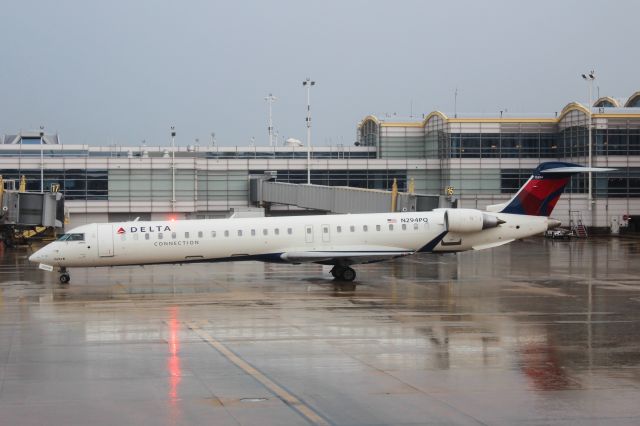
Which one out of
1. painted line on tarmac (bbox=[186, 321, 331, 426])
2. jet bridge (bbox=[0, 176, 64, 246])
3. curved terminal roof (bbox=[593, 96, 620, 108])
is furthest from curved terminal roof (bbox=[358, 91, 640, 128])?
painted line on tarmac (bbox=[186, 321, 331, 426])

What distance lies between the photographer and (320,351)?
19.7 meters

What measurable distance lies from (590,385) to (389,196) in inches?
1635

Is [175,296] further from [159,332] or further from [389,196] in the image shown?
[389,196]

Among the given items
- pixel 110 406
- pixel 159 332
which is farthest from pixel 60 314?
pixel 110 406

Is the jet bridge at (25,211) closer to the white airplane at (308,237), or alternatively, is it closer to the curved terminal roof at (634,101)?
the white airplane at (308,237)

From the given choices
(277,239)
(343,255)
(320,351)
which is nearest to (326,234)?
(343,255)

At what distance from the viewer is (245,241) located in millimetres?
34906

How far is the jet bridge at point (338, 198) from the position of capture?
55.9 m

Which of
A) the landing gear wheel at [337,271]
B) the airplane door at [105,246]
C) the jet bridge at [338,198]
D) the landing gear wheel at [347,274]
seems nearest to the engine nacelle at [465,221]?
the landing gear wheel at [347,274]

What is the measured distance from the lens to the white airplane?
112 ft

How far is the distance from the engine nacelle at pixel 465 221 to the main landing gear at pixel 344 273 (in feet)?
14.3

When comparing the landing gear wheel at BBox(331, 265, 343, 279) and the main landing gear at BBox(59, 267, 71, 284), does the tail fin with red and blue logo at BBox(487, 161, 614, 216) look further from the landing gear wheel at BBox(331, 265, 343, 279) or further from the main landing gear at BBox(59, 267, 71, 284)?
the main landing gear at BBox(59, 267, 71, 284)

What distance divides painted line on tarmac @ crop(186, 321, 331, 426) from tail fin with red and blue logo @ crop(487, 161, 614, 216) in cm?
1877

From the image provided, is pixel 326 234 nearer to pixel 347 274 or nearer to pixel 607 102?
pixel 347 274
